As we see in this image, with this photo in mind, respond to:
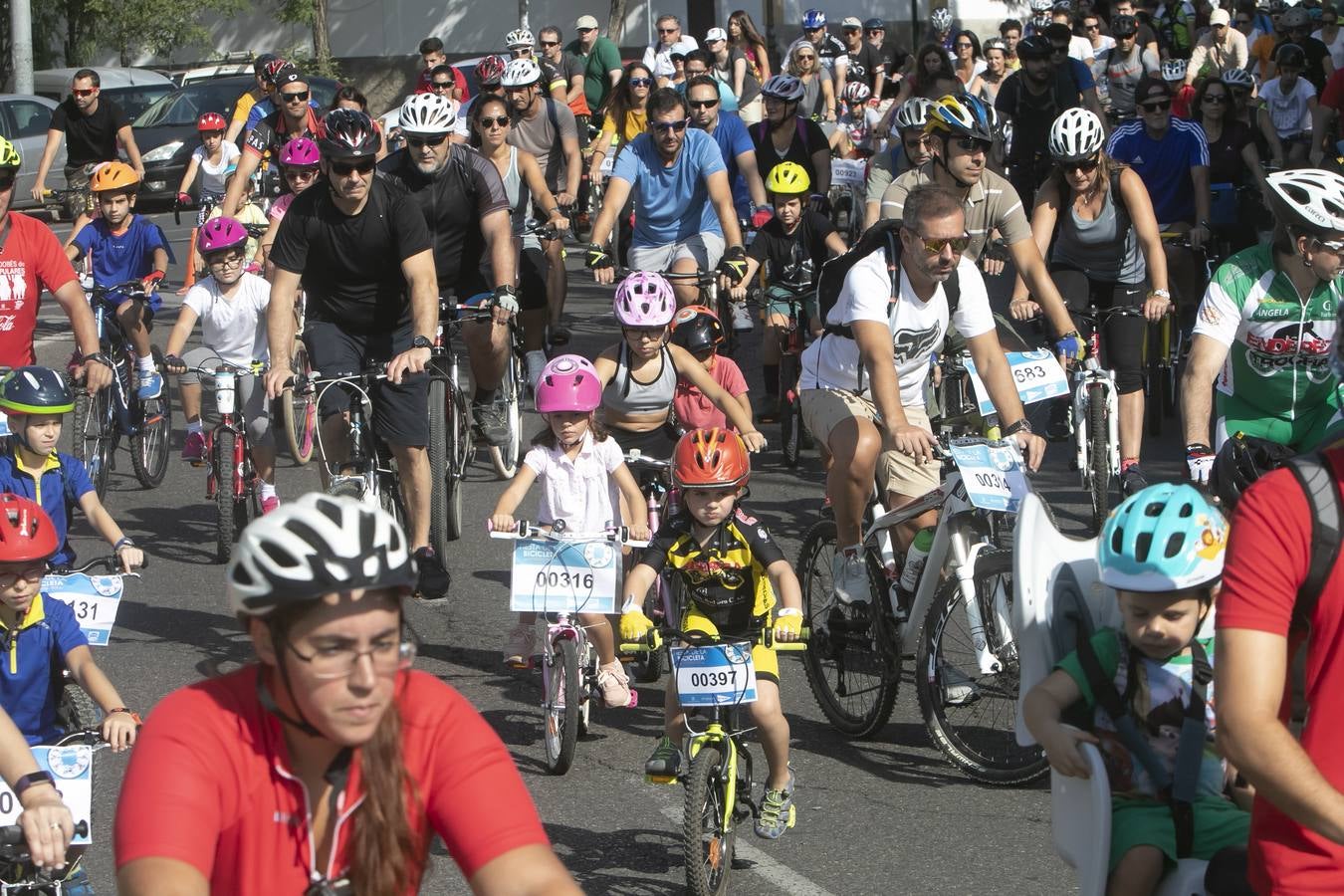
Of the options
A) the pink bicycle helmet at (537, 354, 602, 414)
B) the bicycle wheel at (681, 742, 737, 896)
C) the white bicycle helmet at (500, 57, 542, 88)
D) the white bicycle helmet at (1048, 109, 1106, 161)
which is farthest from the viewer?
the white bicycle helmet at (500, 57, 542, 88)

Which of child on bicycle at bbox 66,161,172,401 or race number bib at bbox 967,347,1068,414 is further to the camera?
child on bicycle at bbox 66,161,172,401

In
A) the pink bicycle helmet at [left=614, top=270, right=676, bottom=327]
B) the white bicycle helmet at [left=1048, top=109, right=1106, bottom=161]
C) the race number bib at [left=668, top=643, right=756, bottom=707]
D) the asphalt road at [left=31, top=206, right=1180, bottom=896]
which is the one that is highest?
the white bicycle helmet at [left=1048, top=109, right=1106, bottom=161]

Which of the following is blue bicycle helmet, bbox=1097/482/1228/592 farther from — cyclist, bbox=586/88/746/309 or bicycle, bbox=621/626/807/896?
cyclist, bbox=586/88/746/309

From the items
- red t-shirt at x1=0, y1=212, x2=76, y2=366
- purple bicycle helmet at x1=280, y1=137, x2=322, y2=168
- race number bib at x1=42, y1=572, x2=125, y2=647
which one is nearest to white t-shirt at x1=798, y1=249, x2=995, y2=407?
race number bib at x1=42, y1=572, x2=125, y2=647

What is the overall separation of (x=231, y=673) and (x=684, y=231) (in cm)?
900

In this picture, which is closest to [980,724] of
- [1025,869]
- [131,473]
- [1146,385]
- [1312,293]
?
[1025,869]

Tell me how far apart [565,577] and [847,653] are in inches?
49.0

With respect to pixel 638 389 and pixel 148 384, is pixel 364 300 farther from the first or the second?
pixel 148 384

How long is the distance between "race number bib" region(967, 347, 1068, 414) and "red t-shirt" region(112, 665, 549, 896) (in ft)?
16.9

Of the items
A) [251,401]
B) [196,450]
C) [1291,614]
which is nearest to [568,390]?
[251,401]

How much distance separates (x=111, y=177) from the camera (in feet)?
40.7

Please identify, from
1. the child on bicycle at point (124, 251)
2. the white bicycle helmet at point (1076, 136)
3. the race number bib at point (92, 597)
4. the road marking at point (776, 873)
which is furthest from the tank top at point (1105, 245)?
the race number bib at point (92, 597)

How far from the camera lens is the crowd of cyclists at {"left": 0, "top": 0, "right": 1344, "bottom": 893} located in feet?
9.68

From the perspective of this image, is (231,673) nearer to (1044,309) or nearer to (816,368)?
(816,368)
